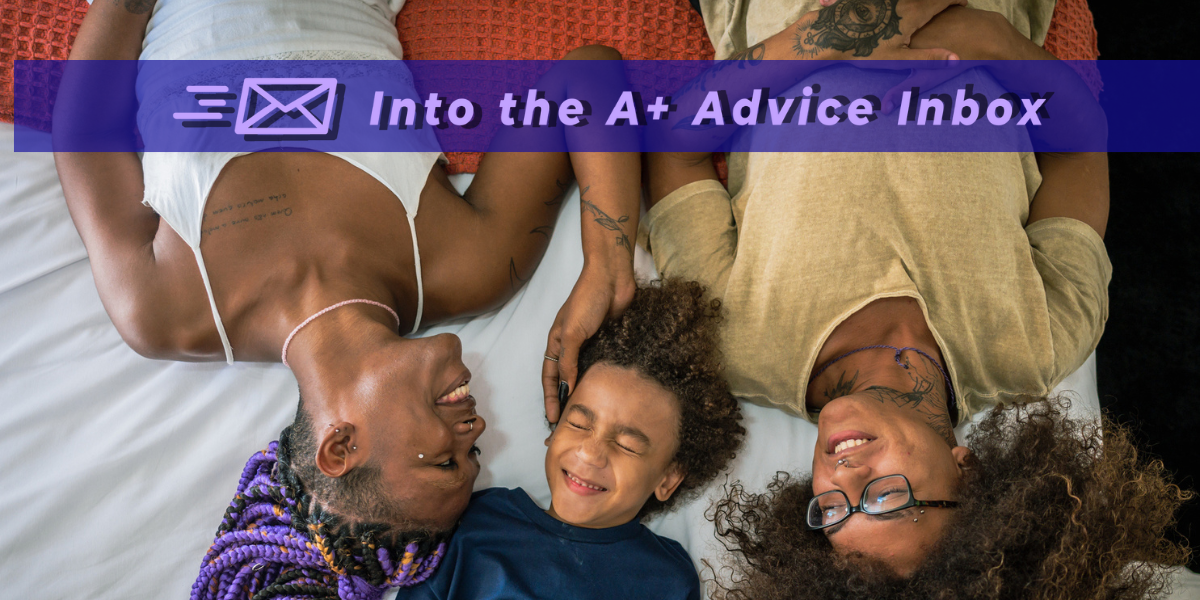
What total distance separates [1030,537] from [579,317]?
1.10m

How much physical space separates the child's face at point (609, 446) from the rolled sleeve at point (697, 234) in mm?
357

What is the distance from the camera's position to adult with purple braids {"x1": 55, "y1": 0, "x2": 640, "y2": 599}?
1.59m

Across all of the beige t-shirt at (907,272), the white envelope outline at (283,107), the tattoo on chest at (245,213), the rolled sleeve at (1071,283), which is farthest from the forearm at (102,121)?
the rolled sleeve at (1071,283)

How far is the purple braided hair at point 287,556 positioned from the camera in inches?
64.6

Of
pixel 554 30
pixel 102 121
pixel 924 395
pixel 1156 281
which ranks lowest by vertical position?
pixel 1156 281

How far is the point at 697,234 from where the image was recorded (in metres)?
2.01

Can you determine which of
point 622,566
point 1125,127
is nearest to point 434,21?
point 622,566

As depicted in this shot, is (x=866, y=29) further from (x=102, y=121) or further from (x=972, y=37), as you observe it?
(x=102, y=121)

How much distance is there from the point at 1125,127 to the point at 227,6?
3083 millimetres

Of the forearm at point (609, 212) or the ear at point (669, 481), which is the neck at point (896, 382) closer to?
the ear at point (669, 481)

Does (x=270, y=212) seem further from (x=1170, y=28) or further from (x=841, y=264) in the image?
(x=1170, y=28)

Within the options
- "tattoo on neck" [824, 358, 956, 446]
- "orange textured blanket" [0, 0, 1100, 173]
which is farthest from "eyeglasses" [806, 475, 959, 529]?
"orange textured blanket" [0, 0, 1100, 173]

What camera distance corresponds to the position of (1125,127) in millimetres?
2777

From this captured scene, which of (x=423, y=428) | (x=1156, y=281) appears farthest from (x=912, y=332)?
(x=1156, y=281)
